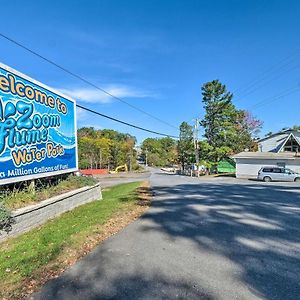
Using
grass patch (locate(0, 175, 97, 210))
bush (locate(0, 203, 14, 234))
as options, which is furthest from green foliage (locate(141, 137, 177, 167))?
bush (locate(0, 203, 14, 234))

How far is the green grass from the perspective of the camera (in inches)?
198

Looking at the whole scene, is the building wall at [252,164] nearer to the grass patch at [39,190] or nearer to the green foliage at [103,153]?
the grass patch at [39,190]

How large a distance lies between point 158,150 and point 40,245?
13777 cm

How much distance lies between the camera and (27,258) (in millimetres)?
5746

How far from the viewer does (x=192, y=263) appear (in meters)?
5.23

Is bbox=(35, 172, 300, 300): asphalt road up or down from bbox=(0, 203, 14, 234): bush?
down

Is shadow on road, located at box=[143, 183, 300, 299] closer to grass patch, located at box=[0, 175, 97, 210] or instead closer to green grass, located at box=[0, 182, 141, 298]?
green grass, located at box=[0, 182, 141, 298]

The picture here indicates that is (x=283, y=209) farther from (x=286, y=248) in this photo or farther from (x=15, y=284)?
(x=15, y=284)

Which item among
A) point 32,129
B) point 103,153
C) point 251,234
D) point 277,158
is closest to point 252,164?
point 277,158

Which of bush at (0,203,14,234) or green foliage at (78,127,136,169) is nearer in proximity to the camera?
bush at (0,203,14,234)

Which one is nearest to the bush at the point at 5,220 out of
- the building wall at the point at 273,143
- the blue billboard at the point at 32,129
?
the blue billboard at the point at 32,129

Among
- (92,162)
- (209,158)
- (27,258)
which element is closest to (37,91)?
(27,258)

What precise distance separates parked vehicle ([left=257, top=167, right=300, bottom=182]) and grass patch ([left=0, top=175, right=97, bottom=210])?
78.9 ft

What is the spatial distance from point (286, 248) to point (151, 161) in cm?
13433
